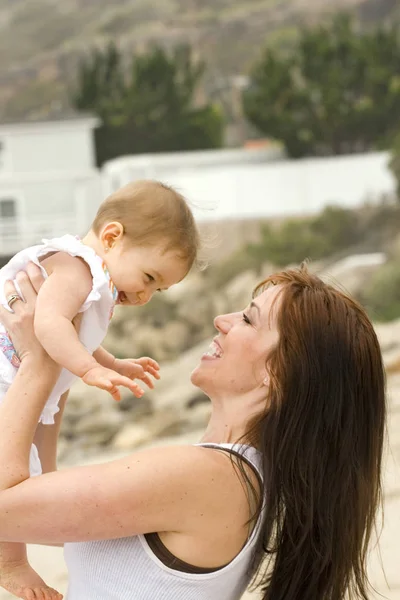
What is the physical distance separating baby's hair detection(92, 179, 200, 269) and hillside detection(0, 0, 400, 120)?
28152 mm

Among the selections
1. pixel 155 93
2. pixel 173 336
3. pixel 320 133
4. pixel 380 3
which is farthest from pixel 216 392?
pixel 380 3

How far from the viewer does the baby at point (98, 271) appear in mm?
1951

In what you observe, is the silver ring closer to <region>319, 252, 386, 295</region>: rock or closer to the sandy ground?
the sandy ground

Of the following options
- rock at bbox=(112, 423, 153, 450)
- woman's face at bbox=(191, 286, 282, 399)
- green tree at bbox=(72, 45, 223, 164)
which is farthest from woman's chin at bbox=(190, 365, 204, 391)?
green tree at bbox=(72, 45, 223, 164)

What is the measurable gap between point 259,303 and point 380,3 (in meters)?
29.6

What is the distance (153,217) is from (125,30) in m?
31.2

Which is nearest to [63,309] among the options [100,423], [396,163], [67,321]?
[67,321]

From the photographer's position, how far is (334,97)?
83.9 ft

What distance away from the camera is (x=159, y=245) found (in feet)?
6.85

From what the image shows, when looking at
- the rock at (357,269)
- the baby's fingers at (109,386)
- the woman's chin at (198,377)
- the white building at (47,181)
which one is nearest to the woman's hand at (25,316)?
the baby's fingers at (109,386)

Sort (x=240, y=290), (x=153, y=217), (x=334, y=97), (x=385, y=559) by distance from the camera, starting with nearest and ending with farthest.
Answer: (x=153, y=217) → (x=385, y=559) → (x=240, y=290) → (x=334, y=97)

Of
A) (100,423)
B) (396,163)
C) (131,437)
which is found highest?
(396,163)

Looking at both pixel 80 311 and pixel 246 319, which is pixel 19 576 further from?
pixel 246 319

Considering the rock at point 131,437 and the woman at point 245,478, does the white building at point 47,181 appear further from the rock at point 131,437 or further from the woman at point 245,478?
the woman at point 245,478
